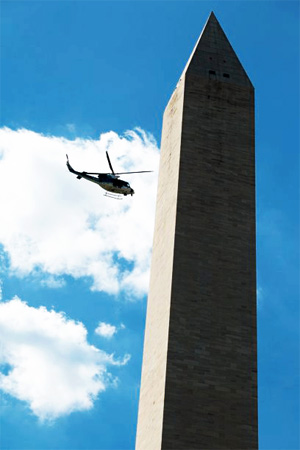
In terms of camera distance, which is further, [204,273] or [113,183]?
[113,183]

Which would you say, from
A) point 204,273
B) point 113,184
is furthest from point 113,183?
point 204,273

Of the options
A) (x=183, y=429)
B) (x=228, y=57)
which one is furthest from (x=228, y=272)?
(x=228, y=57)

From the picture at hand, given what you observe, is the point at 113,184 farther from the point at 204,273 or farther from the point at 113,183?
the point at 204,273

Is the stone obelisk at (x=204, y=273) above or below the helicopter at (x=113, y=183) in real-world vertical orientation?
below

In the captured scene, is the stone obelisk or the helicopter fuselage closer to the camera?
the stone obelisk

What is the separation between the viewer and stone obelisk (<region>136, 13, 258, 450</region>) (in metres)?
23.4

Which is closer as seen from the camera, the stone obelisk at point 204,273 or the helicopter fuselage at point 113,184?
the stone obelisk at point 204,273

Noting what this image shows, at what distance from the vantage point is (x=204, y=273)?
25.8 metres

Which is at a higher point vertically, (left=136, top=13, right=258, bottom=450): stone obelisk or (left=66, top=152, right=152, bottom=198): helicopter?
(left=66, top=152, right=152, bottom=198): helicopter

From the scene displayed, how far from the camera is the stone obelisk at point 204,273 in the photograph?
76.9ft

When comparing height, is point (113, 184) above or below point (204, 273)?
above

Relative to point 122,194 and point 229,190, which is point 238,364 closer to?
point 229,190

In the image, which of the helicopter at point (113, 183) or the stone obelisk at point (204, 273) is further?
the helicopter at point (113, 183)

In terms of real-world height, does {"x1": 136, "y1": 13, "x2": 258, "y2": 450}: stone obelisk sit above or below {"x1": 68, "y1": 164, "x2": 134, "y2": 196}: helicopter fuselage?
below
